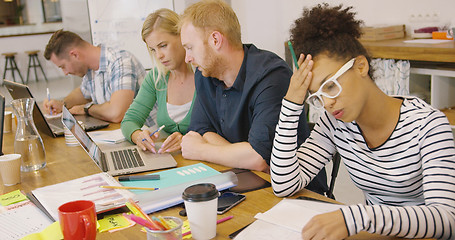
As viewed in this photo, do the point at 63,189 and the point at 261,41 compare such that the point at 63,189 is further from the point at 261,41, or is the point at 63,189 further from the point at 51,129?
the point at 261,41

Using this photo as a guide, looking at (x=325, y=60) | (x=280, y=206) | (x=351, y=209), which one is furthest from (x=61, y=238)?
(x=325, y=60)

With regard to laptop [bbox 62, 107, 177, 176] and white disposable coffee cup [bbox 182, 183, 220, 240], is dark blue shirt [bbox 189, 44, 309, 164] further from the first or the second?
white disposable coffee cup [bbox 182, 183, 220, 240]

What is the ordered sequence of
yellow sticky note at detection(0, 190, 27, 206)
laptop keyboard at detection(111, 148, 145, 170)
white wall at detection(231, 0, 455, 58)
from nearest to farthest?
1. yellow sticky note at detection(0, 190, 27, 206)
2. laptop keyboard at detection(111, 148, 145, 170)
3. white wall at detection(231, 0, 455, 58)

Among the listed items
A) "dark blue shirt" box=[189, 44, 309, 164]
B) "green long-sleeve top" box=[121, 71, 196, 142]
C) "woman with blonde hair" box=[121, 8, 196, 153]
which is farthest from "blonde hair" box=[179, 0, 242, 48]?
"green long-sleeve top" box=[121, 71, 196, 142]

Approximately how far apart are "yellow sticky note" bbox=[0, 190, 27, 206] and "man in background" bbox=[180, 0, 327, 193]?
581mm

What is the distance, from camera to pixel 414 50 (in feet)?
10.2

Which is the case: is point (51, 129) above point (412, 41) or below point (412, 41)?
below

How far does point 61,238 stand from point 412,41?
292 cm

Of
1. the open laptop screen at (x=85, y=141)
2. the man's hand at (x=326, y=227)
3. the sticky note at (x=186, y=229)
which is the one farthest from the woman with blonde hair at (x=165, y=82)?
the man's hand at (x=326, y=227)

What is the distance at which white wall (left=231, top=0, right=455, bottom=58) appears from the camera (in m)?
3.58

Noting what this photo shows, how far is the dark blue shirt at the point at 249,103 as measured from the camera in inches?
65.9

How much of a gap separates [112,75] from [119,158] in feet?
4.33

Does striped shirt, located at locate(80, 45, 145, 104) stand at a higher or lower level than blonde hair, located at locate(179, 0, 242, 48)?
lower

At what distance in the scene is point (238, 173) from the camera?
5.16 feet
